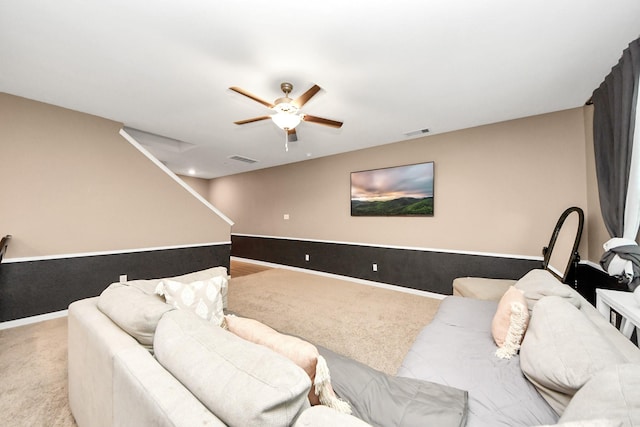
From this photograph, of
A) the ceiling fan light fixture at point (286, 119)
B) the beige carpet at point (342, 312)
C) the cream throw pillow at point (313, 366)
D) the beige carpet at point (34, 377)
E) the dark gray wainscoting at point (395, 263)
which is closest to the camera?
the cream throw pillow at point (313, 366)

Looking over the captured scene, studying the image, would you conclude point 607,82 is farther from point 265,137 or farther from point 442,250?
point 265,137

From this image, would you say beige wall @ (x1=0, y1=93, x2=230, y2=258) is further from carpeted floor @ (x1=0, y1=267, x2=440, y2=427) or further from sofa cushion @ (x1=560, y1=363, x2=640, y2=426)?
sofa cushion @ (x1=560, y1=363, x2=640, y2=426)

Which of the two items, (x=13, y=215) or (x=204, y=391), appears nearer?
(x=204, y=391)

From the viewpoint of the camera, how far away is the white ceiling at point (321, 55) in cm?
162

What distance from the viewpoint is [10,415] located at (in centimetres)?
155

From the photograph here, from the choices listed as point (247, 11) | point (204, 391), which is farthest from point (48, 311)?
point (247, 11)

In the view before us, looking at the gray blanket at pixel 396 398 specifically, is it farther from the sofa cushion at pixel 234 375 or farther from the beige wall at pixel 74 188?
the beige wall at pixel 74 188

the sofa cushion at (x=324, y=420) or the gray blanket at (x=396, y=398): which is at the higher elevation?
the sofa cushion at (x=324, y=420)

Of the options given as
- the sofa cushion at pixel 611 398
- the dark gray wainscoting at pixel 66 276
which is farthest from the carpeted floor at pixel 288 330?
the sofa cushion at pixel 611 398

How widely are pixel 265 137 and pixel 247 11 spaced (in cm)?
251

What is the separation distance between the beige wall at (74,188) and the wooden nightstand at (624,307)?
485cm

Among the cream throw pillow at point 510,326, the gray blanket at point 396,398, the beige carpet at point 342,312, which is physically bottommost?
the beige carpet at point 342,312

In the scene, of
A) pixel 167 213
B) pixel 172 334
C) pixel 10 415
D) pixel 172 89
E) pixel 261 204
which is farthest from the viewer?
pixel 261 204

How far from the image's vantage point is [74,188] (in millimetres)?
3127
